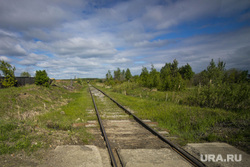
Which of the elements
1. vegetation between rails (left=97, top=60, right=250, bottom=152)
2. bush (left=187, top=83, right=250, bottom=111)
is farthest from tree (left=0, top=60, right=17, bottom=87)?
bush (left=187, top=83, right=250, bottom=111)

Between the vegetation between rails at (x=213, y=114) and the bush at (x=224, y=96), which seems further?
the bush at (x=224, y=96)

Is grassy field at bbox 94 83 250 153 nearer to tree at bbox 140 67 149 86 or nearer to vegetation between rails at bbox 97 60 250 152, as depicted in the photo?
vegetation between rails at bbox 97 60 250 152

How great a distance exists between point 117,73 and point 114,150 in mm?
72121

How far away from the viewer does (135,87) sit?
25.7 metres

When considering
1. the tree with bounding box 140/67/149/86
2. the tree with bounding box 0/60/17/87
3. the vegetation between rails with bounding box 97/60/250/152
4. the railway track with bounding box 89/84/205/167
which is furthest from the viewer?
the tree with bounding box 140/67/149/86

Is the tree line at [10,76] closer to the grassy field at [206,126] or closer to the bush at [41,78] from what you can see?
the bush at [41,78]

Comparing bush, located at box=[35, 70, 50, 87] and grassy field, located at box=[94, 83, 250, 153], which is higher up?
Answer: bush, located at box=[35, 70, 50, 87]

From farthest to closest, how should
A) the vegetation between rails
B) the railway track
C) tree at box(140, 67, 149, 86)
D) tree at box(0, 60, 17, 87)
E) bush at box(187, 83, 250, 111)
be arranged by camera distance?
tree at box(140, 67, 149, 86) → tree at box(0, 60, 17, 87) → bush at box(187, 83, 250, 111) → the vegetation between rails → the railway track

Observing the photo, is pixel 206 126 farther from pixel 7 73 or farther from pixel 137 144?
pixel 7 73

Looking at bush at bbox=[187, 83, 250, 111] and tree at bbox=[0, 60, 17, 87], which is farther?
tree at bbox=[0, 60, 17, 87]

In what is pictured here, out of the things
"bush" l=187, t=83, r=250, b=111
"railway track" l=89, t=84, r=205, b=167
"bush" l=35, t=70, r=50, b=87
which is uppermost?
"bush" l=35, t=70, r=50, b=87

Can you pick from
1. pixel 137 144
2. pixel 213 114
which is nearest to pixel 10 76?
pixel 137 144

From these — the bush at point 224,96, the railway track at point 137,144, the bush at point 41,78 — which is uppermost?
the bush at point 41,78

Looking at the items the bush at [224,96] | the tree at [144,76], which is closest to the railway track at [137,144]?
the bush at [224,96]
